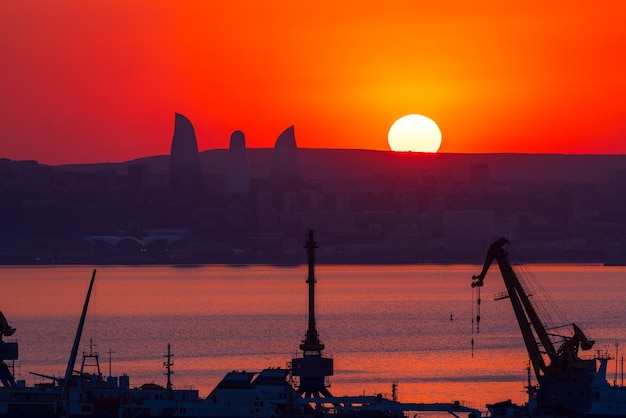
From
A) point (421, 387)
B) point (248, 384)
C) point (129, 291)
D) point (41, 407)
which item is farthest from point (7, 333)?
point (129, 291)

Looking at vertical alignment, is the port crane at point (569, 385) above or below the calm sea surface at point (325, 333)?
below

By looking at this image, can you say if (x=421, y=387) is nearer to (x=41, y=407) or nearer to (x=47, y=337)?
(x=41, y=407)

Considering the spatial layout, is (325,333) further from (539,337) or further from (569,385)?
(569,385)

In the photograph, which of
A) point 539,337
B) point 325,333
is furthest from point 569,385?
point 325,333

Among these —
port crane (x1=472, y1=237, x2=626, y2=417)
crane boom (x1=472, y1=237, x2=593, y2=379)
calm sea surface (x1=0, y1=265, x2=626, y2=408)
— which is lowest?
port crane (x1=472, y1=237, x2=626, y2=417)

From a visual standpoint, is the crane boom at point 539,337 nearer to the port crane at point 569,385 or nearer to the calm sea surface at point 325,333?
the port crane at point 569,385

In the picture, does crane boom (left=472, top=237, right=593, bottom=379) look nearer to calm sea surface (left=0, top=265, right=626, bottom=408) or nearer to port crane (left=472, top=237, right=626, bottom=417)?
port crane (left=472, top=237, right=626, bottom=417)

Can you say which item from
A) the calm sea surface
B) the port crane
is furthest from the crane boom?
the calm sea surface

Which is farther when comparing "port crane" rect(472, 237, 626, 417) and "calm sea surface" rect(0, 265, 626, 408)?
"calm sea surface" rect(0, 265, 626, 408)

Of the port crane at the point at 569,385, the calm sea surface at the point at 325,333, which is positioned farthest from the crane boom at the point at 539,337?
the calm sea surface at the point at 325,333
